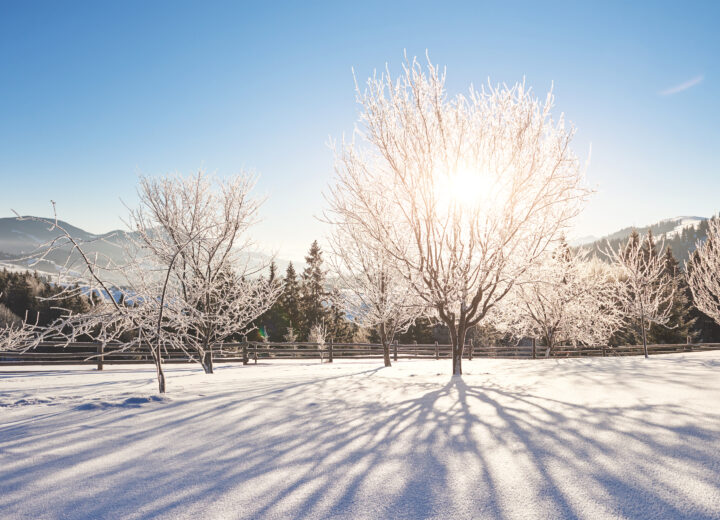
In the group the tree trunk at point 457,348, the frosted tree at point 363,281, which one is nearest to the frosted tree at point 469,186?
the tree trunk at point 457,348

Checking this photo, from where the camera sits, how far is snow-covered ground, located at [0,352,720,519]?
295 centimetres

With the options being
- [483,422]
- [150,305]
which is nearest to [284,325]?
[150,305]

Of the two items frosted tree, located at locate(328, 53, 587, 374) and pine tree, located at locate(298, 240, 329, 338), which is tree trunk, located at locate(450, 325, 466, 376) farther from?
pine tree, located at locate(298, 240, 329, 338)

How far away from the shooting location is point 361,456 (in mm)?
3936

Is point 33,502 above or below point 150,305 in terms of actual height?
below

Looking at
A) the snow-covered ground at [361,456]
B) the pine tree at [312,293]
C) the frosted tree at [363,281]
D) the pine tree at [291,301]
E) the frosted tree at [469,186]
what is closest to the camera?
the snow-covered ground at [361,456]

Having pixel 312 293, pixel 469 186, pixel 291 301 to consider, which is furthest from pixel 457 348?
pixel 291 301

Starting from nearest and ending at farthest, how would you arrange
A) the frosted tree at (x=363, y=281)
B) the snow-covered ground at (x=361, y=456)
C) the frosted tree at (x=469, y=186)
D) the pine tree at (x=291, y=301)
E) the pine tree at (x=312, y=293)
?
the snow-covered ground at (x=361, y=456), the frosted tree at (x=469, y=186), the frosted tree at (x=363, y=281), the pine tree at (x=312, y=293), the pine tree at (x=291, y=301)

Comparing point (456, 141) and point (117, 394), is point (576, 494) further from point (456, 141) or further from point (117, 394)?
point (456, 141)

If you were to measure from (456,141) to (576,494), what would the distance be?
8.27m

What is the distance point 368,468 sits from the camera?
3631 millimetres

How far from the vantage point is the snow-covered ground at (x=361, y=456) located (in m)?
2.95

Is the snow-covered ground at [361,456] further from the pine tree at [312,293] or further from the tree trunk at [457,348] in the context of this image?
the pine tree at [312,293]

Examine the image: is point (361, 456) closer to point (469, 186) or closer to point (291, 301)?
point (469, 186)
